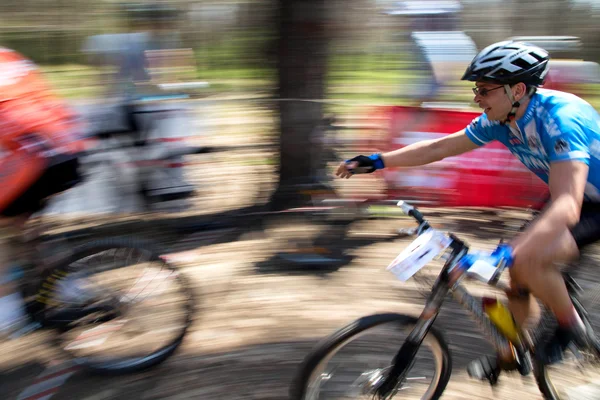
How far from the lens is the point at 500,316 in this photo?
8.12 feet

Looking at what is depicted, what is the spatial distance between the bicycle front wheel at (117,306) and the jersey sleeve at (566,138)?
205cm

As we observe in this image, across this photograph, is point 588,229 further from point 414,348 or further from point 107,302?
point 107,302

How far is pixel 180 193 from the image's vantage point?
5.09m

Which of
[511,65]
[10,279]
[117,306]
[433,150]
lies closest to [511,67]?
[511,65]

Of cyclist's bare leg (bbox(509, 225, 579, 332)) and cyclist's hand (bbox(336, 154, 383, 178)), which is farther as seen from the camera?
cyclist's hand (bbox(336, 154, 383, 178))

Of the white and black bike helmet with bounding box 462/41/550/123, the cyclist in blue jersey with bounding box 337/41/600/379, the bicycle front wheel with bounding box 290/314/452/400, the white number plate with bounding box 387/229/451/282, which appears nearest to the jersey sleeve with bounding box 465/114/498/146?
the cyclist in blue jersey with bounding box 337/41/600/379

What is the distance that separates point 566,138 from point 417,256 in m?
0.78

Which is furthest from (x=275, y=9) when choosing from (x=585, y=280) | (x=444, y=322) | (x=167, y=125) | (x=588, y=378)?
(x=588, y=378)

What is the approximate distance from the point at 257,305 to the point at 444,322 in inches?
49.7

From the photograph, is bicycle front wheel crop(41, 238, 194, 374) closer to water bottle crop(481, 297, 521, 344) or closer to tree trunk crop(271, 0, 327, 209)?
water bottle crop(481, 297, 521, 344)

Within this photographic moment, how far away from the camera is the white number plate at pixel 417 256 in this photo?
2.17 metres

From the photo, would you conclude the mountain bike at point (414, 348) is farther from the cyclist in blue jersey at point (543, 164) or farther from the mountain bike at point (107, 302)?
the mountain bike at point (107, 302)

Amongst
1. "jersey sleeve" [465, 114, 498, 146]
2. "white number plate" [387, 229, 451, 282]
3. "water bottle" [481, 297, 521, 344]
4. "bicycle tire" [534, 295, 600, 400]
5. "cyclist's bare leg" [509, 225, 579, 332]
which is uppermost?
"jersey sleeve" [465, 114, 498, 146]

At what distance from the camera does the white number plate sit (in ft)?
7.11
